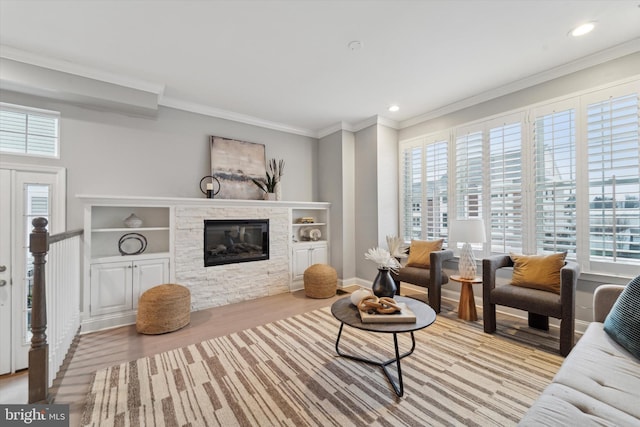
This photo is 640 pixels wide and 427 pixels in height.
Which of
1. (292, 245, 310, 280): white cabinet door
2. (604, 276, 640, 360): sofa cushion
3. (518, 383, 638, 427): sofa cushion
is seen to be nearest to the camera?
(518, 383, 638, 427): sofa cushion

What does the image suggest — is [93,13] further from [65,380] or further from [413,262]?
[413,262]

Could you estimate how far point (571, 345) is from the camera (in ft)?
7.39

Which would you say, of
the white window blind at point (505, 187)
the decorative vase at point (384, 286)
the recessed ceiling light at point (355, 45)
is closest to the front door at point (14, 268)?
the decorative vase at point (384, 286)

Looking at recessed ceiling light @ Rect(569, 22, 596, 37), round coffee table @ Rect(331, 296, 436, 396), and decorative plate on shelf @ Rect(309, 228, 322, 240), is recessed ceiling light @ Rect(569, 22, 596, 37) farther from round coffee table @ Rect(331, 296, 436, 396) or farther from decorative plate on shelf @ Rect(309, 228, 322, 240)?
decorative plate on shelf @ Rect(309, 228, 322, 240)

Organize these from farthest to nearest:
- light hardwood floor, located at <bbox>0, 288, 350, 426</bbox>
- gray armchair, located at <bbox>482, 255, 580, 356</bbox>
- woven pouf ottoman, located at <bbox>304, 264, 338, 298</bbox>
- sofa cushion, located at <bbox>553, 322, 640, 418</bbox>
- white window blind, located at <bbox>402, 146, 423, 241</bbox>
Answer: white window blind, located at <bbox>402, 146, 423, 241</bbox> < woven pouf ottoman, located at <bbox>304, 264, 338, 298</bbox> < gray armchair, located at <bbox>482, 255, 580, 356</bbox> < light hardwood floor, located at <bbox>0, 288, 350, 426</bbox> < sofa cushion, located at <bbox>553, 322, 640, 418</bbox>

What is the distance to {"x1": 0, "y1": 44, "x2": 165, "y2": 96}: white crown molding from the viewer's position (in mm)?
2525

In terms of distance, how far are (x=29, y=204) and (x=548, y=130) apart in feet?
18.2

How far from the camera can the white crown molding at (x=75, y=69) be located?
253 centimetres

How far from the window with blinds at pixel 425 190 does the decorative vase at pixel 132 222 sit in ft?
12.4

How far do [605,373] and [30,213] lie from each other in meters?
4.55

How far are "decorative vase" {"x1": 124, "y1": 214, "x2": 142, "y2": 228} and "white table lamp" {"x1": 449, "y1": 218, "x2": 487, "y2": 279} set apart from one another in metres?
3.73

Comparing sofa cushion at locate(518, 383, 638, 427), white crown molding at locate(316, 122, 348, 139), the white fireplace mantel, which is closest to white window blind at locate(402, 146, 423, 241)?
white crown molding at locate(316, 122, 348, 139)

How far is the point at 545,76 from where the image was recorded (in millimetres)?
3018

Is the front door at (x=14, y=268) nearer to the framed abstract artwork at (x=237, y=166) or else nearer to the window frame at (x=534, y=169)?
the framed abstract artwork at (x=237, y=166)
